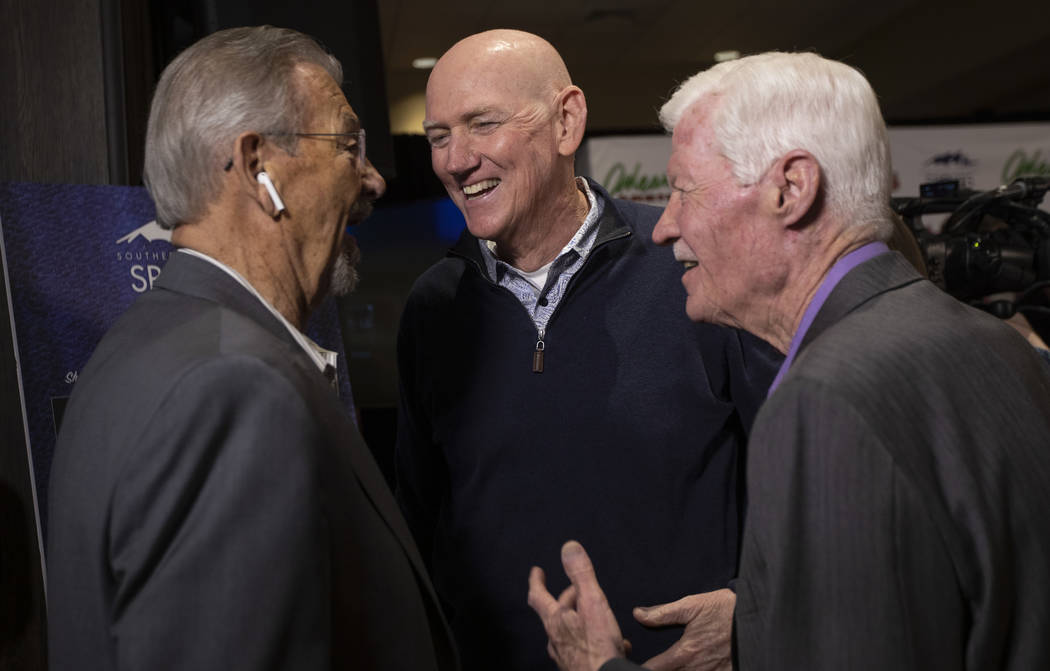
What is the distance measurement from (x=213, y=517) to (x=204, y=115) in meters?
0.54

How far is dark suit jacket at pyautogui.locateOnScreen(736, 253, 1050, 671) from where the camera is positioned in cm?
83

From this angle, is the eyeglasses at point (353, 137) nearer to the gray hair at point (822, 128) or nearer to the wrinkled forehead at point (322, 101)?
the wrinkled forehead at point (322, 101)

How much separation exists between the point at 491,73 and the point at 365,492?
1.02m

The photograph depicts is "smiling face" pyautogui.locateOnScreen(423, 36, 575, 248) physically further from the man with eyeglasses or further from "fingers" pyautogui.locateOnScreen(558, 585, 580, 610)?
"fingers" pyautogui.locateOnScreen(558, 585, 580, 610)

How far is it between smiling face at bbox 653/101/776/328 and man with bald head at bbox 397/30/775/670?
Result: 39cm

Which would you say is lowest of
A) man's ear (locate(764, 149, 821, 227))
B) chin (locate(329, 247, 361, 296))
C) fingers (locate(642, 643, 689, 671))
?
fingers (locate(642, 643, 689, 671))

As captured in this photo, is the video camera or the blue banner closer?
the blue banner

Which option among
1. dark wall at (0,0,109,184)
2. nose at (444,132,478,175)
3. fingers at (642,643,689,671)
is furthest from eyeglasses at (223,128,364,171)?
fingers at (642,643,689,671)

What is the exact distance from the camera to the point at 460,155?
68.9 inches

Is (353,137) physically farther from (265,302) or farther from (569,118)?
(569,118)

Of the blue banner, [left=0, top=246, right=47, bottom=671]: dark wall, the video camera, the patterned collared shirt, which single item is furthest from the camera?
the video camera

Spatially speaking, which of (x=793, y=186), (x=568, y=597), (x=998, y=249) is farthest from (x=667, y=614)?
(x=998, y=249)

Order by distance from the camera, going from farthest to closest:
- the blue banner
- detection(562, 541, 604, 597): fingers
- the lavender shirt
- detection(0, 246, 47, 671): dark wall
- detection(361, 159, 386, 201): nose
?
1. detection(0, 246, 47, 671): dark wall
2. the blue banner
3. detection(361, 159, 386, 201): nose
4. detection(562, 541, 604, 597): fingers
5. the lavender shirt

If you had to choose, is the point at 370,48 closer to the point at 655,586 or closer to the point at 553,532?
the point at 553,532
